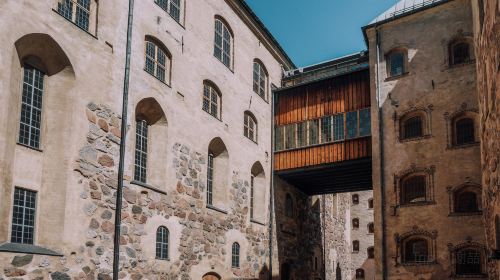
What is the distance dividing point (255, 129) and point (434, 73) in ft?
23.3

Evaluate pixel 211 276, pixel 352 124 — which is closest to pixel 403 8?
pixel 352 124

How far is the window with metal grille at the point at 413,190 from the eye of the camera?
60.3 feet

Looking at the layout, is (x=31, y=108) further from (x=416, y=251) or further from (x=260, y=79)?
(x=416, y=251)

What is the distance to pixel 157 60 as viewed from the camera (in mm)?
15516

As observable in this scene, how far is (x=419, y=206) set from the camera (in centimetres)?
1809

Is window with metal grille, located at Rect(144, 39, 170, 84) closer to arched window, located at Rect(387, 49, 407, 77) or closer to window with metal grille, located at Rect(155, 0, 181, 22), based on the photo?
window with metal grille, located at Rect(155, 0, 181, 22)

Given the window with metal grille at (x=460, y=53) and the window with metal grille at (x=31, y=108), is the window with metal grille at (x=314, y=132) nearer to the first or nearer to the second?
the window with metal grille at (x=460, y=53)

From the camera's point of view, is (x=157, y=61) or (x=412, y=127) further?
(x=412, y=127)

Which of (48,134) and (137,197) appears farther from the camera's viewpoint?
(137,197)

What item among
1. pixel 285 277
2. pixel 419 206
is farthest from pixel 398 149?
pixel 285 277

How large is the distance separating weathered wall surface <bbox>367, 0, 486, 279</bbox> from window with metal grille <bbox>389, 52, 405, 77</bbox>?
25 cm

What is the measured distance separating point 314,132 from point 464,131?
5710mm

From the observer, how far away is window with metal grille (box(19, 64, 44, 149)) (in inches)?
454

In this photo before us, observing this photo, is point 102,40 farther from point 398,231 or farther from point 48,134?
point 398,231
